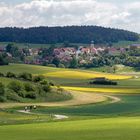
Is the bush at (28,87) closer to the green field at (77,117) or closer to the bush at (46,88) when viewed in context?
the bush at (46,88)

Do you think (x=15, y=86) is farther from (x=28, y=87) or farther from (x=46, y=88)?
(x=46, y=88)

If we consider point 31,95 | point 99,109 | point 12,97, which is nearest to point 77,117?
point 99,109

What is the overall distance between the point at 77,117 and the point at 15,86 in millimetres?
32051

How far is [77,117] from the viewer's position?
173 feet

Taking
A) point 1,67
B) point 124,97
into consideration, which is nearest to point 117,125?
point 124,97

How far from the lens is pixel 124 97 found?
8850cm

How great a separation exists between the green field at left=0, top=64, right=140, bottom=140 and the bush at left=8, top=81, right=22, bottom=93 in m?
7.41

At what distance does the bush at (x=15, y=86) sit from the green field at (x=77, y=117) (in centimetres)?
741

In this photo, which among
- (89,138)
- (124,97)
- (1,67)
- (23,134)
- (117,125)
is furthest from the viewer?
(1,67)

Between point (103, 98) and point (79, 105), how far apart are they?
1076 cm

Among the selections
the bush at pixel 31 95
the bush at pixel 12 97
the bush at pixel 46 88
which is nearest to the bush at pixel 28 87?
the bush at pixel 46 88

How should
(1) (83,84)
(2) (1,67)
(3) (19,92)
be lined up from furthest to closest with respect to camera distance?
(2) (1,67), (1) (83,84), (3) (19,92)

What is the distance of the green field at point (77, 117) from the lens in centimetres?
3253

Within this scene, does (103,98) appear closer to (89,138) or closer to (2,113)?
(2,113)
